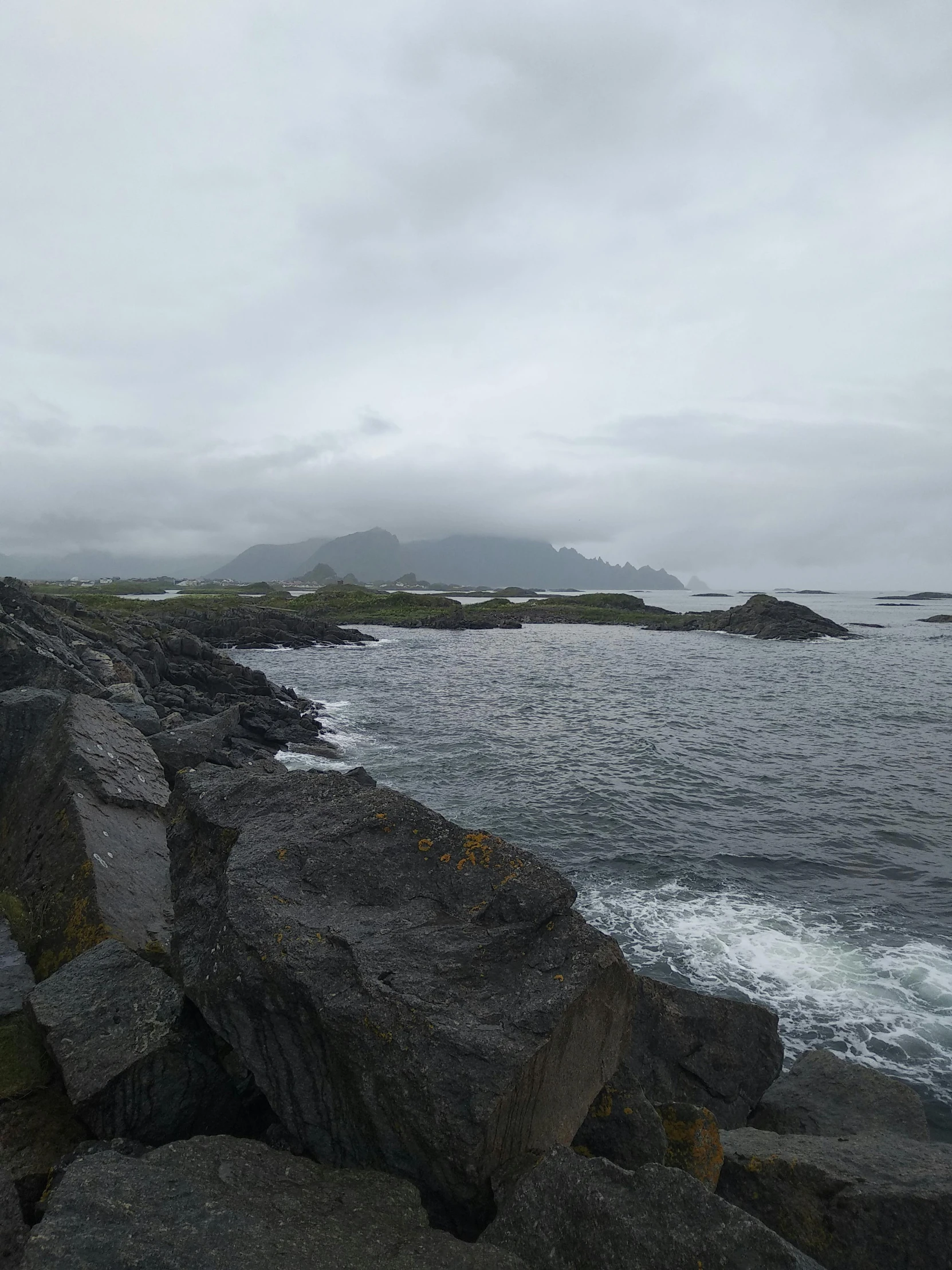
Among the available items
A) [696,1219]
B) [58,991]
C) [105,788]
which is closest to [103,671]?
[105,788]

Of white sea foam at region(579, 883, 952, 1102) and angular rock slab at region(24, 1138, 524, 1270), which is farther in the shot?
white sea foam at region(579, 883, 952, 1102)

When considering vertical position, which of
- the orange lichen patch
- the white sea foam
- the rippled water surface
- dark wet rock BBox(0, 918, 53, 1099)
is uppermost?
the orange lichen patch

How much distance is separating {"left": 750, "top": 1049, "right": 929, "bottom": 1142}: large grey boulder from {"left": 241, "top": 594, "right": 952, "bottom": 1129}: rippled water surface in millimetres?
1951

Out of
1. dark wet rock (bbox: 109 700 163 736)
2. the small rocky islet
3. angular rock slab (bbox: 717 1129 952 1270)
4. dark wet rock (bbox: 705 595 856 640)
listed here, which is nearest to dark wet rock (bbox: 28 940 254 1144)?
the small rocky islet

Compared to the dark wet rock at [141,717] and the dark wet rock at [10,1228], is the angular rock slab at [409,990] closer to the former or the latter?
the dark wet rock at [10,1228]

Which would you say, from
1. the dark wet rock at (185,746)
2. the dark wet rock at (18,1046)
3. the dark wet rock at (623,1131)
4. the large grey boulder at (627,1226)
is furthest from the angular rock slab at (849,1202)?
the dark wet rock at (185,746)

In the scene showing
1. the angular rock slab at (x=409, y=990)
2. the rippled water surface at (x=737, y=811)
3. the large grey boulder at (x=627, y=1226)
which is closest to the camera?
the large grey boulder at (x=627, y=1226)

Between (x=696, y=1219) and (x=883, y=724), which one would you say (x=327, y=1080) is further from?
(x=883, y=724)

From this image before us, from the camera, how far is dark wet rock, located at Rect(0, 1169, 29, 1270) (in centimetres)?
455

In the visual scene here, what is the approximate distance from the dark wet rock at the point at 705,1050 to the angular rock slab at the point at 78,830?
7146mm

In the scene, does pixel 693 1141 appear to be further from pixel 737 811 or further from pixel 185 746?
pixel 737 811

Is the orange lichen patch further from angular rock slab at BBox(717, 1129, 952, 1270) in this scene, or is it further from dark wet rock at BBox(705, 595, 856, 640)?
dark wet rock at BBox(705, 595, 856, 640)

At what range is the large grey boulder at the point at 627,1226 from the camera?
4664 mm

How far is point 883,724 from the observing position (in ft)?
133
